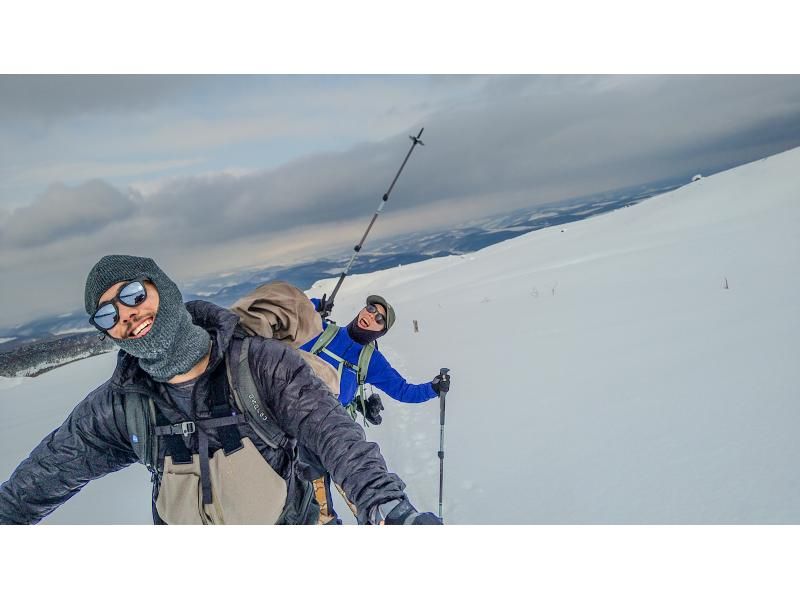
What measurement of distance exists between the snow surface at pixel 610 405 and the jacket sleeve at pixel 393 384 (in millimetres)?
568

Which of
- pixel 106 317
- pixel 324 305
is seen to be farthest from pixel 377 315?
pixel 106 317

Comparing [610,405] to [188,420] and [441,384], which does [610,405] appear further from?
[188,420]

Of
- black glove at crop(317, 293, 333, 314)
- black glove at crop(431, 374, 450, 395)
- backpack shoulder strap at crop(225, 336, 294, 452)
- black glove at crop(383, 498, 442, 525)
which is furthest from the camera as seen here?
black glove at crop(317, 293, 333, 314)

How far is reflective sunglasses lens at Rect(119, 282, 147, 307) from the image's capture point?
43.9 inches

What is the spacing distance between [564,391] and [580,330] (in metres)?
1.26

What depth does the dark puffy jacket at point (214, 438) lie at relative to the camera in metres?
1.04

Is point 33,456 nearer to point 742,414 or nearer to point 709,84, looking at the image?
point 742,414

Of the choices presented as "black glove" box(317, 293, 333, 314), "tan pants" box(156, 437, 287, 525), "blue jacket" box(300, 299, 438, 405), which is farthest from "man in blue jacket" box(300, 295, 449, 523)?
"tan pants" box(156, 437, 287, 525)

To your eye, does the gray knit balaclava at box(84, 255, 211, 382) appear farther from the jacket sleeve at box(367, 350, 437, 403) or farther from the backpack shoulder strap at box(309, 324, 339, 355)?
the jacket sleeve at box(367, 350, 437, 403)

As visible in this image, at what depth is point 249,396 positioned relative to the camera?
3.55 ft

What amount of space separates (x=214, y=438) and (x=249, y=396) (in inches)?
6.9

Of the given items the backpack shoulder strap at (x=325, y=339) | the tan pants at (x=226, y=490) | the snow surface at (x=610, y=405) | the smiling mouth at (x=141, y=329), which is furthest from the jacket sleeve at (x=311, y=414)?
the snow surface at (x=610, y=405)

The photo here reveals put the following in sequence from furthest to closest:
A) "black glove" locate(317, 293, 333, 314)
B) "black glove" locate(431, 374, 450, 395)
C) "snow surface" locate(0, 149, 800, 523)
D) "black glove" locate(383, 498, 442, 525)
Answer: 1. "black glove" locate(317, 293, 333, 314)
2. "black glove" locate(431, 374, 450, 395)
3. "snow surface" locate(0, 149, 800, 523)
4. "black glove" locate(383, 498, 442, 525)

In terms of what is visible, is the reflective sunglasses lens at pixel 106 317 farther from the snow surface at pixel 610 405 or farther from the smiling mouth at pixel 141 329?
the snow surface at pixel 610 405
